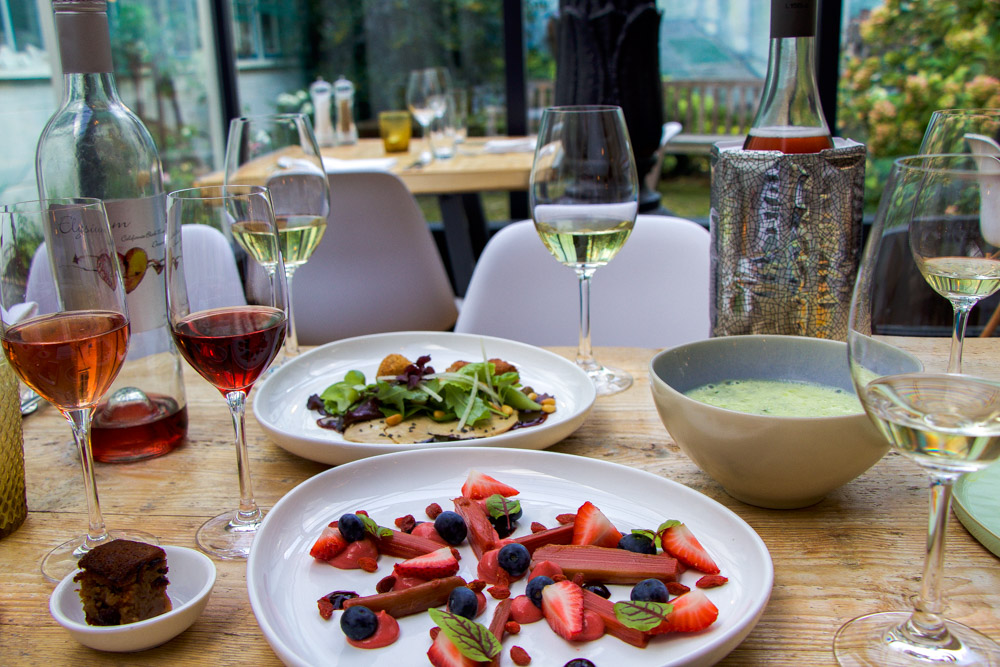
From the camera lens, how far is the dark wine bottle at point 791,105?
111 centimetres

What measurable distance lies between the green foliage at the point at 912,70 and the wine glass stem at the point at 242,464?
147 inches

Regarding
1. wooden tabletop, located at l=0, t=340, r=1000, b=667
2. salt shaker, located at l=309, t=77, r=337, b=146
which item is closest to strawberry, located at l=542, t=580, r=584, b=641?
wooden tabletop, located at l=0, t=340, r=1000, b=667

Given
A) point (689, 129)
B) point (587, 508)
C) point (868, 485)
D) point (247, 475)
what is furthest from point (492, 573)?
point (689, 129)

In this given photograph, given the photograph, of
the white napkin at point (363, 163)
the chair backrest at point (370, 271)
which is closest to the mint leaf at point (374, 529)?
the chair backrest at point (370, 271)

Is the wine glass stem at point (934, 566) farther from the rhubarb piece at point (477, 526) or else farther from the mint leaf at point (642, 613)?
the rhubarb piece at point (477, 526)

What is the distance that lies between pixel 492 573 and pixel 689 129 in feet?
13.2

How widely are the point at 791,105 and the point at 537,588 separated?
2.65 feet

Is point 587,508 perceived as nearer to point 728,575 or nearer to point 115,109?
point 728,575

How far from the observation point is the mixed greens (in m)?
1.00

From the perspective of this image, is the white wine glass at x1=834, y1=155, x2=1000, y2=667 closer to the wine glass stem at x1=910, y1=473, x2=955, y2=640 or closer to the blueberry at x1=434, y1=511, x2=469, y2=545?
the wine glass stem at x1=910, y1=473, x2=955, y2=640

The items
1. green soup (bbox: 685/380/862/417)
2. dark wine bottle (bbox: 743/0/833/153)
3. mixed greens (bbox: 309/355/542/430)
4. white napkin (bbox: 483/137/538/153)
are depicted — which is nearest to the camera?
green soup (bbox: 685/380/862/417)

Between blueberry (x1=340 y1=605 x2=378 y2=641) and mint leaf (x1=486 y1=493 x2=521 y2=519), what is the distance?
17 cm

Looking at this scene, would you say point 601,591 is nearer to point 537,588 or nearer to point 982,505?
point 537,588

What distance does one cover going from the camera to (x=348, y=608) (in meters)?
0.61
